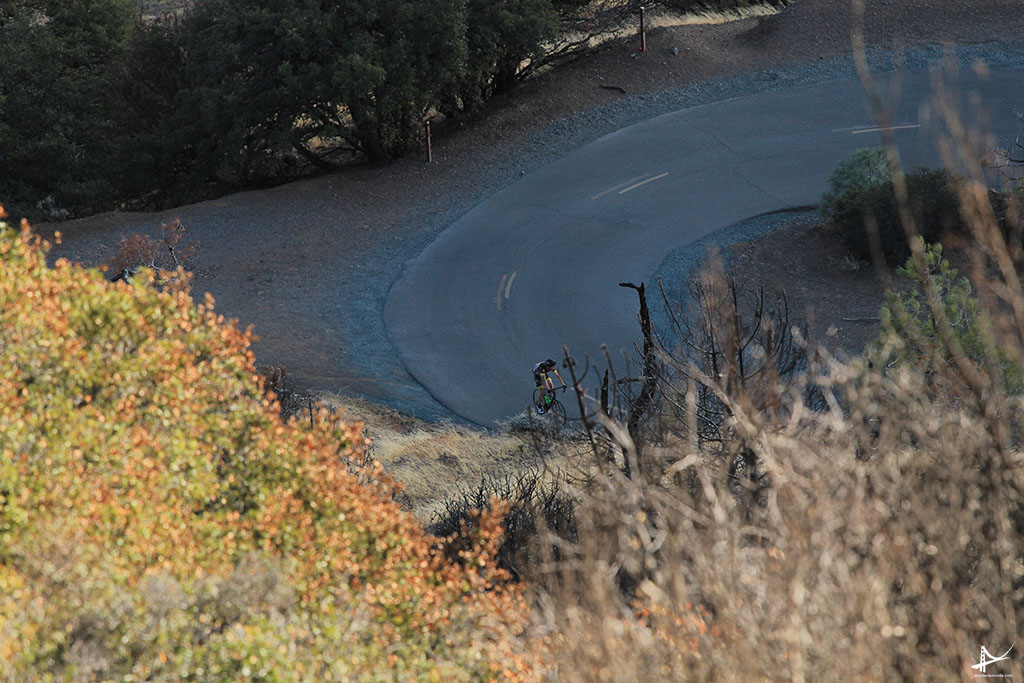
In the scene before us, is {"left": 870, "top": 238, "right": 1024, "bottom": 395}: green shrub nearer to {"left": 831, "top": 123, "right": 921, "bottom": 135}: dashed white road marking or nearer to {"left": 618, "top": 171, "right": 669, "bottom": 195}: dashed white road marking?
{"left": 618, "top": 171, "right": 669, "bottom": 195}: dashed white road marking

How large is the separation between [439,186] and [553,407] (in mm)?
12861

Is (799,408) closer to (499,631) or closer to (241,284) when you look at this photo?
(499,631)

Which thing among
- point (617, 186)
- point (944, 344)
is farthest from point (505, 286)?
point (944, 344)

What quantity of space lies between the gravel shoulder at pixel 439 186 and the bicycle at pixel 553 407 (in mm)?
2753

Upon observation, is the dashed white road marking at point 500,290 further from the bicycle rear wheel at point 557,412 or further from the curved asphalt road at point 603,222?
the bicycle rear wheel at point 557,412

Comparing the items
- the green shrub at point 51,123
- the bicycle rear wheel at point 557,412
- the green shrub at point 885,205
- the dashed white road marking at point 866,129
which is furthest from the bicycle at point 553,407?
the green shrub at point 51,123

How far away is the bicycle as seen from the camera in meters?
20.7

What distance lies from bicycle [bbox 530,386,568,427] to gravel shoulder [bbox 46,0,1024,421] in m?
2.75

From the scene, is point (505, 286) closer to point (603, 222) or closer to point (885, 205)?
point (603, 222)

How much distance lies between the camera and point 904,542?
298 inches

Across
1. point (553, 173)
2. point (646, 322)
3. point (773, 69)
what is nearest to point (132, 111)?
point (553, 173)

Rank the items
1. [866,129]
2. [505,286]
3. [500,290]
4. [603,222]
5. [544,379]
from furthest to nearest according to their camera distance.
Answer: [866,129], [603,222], [505,286], [500,290], [544,379]

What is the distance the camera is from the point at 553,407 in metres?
21.5

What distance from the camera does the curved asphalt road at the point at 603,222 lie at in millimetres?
24578
